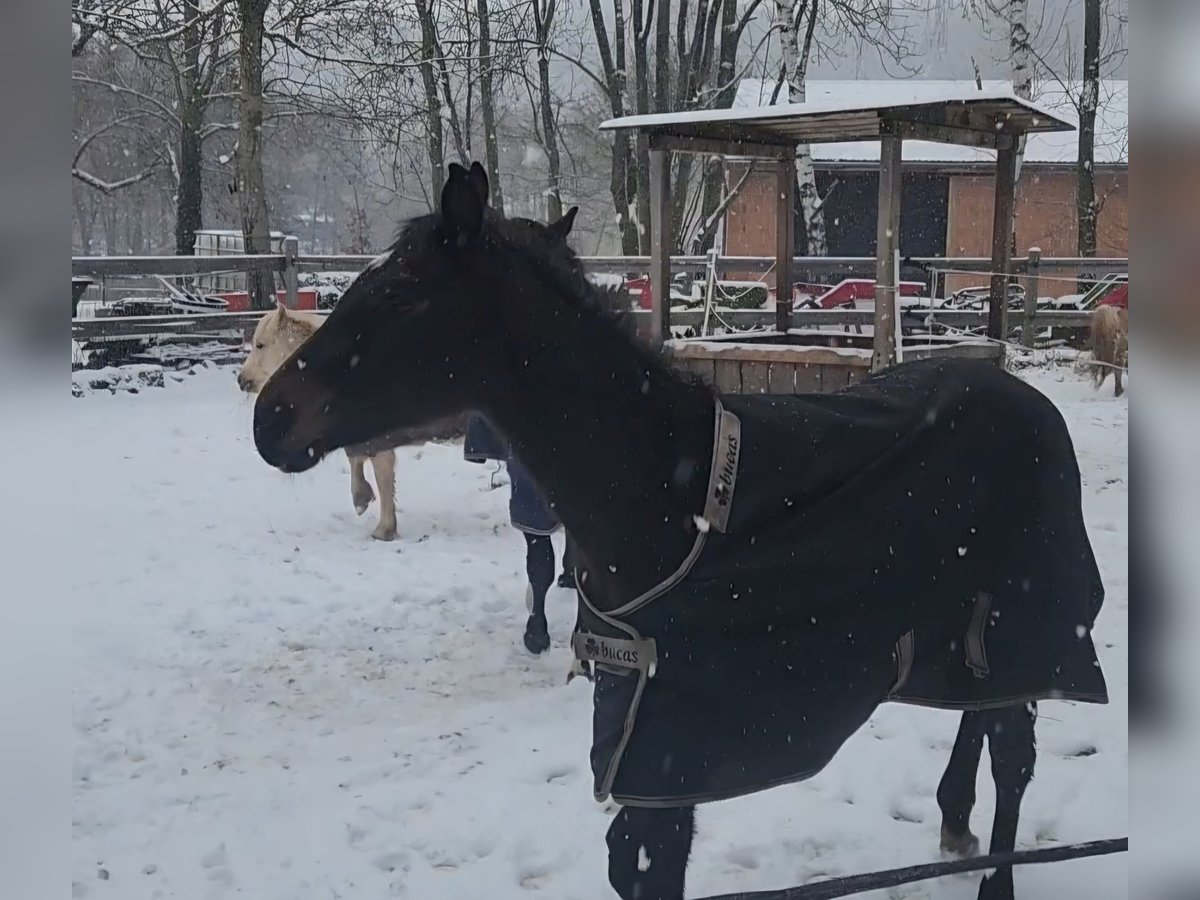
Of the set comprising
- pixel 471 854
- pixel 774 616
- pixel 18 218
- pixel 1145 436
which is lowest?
pixel 471 854

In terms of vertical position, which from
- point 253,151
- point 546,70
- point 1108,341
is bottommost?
point 1108,341

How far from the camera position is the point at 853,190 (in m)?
23.8

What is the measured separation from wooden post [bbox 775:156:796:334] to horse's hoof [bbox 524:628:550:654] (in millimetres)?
4116

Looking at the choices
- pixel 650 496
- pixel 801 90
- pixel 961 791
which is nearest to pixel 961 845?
pixel 961 791

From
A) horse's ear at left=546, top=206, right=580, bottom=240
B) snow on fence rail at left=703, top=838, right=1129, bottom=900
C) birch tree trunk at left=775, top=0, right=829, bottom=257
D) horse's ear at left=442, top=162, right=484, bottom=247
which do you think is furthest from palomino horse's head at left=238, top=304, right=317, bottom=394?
birch tree trunk at left=775, top=0, right=829, bottom=257

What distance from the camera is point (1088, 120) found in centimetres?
1403

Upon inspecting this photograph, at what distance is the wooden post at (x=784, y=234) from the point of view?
7562mm

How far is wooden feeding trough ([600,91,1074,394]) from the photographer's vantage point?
6.16 meters

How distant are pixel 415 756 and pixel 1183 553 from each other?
3232 mm

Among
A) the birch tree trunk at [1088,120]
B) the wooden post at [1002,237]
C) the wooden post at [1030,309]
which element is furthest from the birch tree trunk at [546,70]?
the wooden post at [1002,237]

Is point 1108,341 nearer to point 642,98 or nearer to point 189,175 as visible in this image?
point 642,98

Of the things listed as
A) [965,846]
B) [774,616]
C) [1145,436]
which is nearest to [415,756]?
[965,846]

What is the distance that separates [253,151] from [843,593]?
40.5 feet

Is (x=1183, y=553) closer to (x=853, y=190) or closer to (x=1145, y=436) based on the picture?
(x=1145, y=436)
